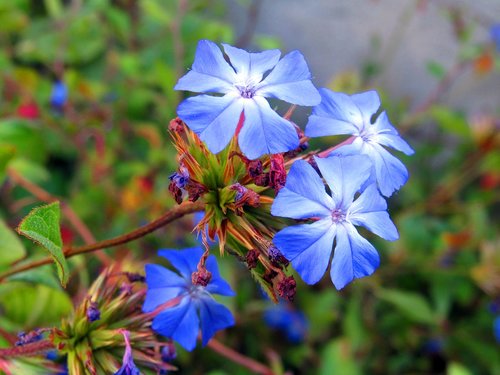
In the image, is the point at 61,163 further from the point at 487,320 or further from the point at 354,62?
the point at 487,320

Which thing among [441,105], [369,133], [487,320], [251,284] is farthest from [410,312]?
[369,133]

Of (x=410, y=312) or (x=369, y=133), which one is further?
(x=410, y=312)

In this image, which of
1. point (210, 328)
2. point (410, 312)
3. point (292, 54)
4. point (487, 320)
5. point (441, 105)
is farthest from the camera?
point (441, 105)

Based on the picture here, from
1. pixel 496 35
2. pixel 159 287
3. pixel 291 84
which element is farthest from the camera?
pixel 496 35

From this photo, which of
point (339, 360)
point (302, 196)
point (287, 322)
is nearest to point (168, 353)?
point (302, 196)

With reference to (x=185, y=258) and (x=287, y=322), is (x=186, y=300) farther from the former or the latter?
(x=287, y=322)

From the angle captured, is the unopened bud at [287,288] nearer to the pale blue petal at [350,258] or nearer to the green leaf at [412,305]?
the pale blue petal at [350,258]

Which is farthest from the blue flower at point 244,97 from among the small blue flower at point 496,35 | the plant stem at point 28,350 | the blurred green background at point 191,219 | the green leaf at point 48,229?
the small blue flower at point 496,35

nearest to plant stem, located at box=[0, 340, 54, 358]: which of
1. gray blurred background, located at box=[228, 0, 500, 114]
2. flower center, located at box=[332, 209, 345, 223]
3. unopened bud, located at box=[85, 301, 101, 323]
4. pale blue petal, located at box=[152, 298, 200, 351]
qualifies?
unopened bud, located at box=[85, 301, 101, 323]
